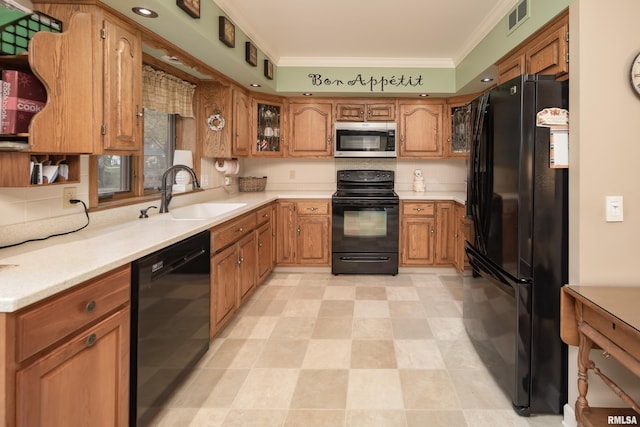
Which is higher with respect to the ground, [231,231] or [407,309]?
[231,231]

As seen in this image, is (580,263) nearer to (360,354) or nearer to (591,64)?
(591,64)

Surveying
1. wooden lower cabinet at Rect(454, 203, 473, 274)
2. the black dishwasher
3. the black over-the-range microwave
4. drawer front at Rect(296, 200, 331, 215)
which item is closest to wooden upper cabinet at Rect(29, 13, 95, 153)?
the black dishwasher

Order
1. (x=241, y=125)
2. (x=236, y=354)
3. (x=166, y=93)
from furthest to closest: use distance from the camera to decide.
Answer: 1. (x=241, y=125)
2. (x=166, y=93)
3. (x=236, y=354)

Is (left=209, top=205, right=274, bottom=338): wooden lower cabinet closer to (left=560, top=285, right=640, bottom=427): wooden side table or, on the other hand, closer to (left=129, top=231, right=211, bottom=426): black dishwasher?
(left=129, top=231, right=211, bottom=426): black dishwasher

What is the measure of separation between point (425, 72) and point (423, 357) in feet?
10.9

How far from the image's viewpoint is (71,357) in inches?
51.6

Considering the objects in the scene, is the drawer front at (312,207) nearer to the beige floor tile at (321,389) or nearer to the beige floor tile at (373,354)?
the beige floor tile at (373,354)

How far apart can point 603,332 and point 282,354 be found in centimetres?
186

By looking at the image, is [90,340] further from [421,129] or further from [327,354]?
[421,129]

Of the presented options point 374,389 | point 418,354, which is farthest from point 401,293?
point 374,389

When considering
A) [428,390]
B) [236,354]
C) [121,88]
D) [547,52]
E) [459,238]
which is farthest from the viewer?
[459,238]

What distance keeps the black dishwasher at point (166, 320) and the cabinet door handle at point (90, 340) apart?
0.25 metres

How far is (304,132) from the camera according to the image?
4965 millimetres

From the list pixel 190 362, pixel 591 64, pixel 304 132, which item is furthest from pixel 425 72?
pixel 190 362
